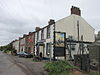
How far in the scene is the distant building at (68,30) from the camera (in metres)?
26.7

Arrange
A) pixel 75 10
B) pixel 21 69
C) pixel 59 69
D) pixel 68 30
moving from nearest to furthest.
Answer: pixel 59 69 < pixel 21 69 < pixel 68 30 < pixel 75 10

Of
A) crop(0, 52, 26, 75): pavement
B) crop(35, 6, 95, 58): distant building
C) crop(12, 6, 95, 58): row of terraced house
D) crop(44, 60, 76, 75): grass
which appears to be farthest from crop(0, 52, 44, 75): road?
crop(35, 6, 95, 58): distant building

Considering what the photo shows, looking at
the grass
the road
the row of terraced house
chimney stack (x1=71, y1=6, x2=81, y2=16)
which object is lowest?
the road

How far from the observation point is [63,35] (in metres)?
26.5

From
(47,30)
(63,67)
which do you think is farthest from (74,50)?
(63,67)

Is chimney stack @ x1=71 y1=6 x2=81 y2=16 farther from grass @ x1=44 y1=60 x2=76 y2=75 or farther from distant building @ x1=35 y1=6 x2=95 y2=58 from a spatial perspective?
grass @ x1=44 y1=60 x2=76 y2=75

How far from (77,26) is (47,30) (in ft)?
19.5

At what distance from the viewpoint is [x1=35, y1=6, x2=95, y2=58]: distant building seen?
26703 mm

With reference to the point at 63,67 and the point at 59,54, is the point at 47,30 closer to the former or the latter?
the point at 59,54

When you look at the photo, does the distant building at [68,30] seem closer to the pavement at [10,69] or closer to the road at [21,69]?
the road at [21,69]

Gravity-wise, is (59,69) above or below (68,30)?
below

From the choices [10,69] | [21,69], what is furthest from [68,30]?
[10,69]

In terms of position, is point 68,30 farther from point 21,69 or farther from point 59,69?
point 59,69

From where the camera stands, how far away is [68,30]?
2759 cm
